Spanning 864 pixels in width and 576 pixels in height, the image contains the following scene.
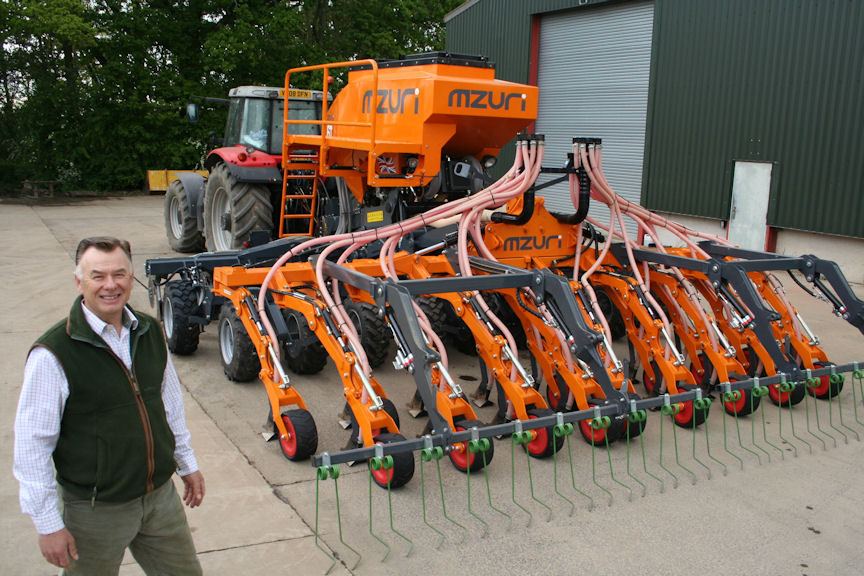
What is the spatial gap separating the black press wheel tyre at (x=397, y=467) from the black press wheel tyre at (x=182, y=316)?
2721mm

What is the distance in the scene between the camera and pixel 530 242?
18.9ft

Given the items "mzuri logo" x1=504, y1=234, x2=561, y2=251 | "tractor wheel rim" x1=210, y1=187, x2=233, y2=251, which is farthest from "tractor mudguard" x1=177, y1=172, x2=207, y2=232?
"mzuri logo" x1=504, y1=234, x2=561, y2=251

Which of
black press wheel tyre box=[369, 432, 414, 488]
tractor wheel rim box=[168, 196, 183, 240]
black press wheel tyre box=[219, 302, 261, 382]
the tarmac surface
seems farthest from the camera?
tractor wheel rim box=[168, 196, 183, 240]

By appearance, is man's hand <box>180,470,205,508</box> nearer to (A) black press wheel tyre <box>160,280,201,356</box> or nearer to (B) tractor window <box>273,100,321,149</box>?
(A) black press wheel tyre <box>160,280,201,356</box>

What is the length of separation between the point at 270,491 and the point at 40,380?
2.00m

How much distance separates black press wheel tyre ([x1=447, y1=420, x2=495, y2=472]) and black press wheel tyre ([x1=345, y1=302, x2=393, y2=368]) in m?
1.63

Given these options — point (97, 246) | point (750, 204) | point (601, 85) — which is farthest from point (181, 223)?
point (97, 246)

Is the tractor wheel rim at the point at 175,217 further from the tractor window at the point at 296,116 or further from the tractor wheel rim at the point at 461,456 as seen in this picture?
the tractor wheel rim at the point at 461,456

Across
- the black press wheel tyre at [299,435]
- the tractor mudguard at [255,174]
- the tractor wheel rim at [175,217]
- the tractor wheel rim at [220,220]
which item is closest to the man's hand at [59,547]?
the black press wheel tyre at [299,435]

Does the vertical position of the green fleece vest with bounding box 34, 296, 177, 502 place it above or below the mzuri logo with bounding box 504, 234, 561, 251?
below

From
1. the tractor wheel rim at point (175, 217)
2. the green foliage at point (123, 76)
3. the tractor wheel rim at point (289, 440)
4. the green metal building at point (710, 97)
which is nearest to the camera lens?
the tractor wheel rim at point (289, 440)

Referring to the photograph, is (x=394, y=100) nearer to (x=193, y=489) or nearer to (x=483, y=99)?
(x=483, y=99)

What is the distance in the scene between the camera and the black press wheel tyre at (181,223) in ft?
34.5

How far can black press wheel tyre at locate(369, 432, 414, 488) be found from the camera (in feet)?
12.8
